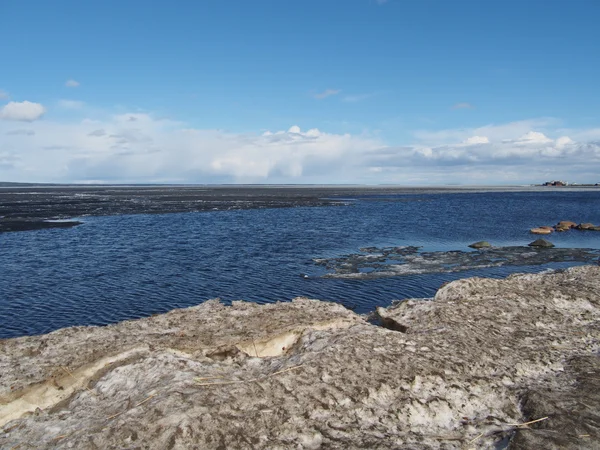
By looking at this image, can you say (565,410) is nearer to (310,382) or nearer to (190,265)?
(310,382)

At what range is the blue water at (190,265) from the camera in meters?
Result: 24.2

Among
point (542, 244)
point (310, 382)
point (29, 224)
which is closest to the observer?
point (310, 382)

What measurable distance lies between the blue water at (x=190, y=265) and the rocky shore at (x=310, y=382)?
10.3m

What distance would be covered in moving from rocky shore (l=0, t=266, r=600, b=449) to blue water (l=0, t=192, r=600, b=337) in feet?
33.8

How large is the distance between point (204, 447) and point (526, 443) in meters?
5.56

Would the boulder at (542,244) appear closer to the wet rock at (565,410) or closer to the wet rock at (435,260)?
the wet rock at (435,260)

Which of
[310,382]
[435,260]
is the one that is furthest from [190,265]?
[310,382]

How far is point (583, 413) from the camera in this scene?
8406 mm

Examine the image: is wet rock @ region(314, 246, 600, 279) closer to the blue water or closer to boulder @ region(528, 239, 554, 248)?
boulder @ region(528, 239, 554, 248)

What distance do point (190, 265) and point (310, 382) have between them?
27255mm

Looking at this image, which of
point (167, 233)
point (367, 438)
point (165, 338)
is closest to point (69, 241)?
point (167, 233)

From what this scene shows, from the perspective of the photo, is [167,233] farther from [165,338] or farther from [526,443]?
[526,443]

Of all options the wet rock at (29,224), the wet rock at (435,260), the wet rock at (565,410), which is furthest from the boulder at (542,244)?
the wet rock at (29,224)

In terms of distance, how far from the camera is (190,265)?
3478cm
